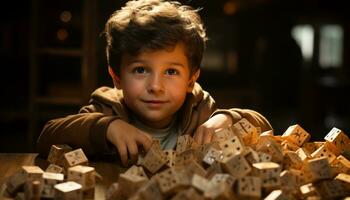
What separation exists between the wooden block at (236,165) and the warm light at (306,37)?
4.97 meters

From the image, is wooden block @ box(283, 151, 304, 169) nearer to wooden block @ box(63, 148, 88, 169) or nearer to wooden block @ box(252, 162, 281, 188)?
wooden block @ box(252, 162, 281, 188)

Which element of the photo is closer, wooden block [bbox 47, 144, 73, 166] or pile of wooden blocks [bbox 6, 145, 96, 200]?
pile of wooden blocks [bbox 6, 145, 96, 200]

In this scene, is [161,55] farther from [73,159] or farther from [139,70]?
[73,159]

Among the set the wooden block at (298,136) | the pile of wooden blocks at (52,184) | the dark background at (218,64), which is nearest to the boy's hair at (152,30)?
the wooden block at (298,136)

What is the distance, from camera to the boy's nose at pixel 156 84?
1.61m

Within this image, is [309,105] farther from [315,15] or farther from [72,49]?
[72,49]

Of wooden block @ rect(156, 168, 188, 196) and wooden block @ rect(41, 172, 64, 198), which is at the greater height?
wooden block @ rect(156, 168, 188, 196)

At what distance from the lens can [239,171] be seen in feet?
3.91

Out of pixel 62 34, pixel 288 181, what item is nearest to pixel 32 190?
pixel 288 181

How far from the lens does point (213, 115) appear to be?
176 centimetres

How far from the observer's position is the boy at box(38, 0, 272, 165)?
1562 millimetres

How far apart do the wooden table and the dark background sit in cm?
238

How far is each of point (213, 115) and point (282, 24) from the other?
3948mm

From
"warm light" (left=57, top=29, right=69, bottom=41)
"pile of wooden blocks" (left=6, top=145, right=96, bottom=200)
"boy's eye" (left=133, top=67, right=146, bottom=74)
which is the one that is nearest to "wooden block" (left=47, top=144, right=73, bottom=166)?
"pile of wooden blocks" (left=6, top=145, right=96, bottom=200)
